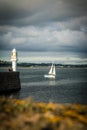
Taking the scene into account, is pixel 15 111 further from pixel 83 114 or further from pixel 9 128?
pixel 83 114

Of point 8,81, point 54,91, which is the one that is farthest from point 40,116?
point 54,91

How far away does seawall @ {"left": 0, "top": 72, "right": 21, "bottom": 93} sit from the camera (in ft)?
96.2

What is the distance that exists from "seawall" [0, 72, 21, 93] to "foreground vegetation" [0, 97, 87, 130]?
2442 cm

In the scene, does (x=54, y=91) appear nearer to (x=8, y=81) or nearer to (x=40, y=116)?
(x=8, y=81)

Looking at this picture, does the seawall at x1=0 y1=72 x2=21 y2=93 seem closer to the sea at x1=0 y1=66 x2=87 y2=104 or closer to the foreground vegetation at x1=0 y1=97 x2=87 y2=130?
the sea at x1=0 y1=66 x2=87 y2=104

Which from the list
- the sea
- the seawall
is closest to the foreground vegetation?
the sea

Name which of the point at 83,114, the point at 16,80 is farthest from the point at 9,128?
the point at 16,80

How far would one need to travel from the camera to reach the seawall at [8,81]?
2933 cm

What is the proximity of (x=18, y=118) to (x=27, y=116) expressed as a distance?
0.39ft

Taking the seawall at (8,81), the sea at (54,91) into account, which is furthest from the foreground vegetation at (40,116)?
the seawall at (8,81)

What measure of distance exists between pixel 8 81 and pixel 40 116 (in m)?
25.9

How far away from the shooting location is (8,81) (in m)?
29.9

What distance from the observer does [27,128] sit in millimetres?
3998

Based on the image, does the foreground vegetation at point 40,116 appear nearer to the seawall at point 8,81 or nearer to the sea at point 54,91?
the sea at point 54,91
